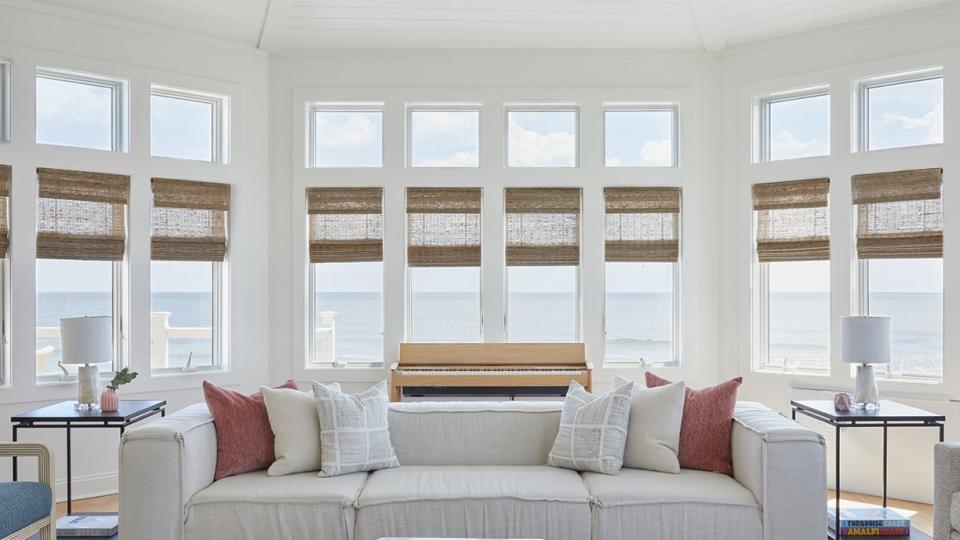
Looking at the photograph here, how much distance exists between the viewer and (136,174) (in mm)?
5051

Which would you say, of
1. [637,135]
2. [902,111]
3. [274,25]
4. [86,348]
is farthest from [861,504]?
[274,25]

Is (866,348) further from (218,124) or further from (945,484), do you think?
(218,124)

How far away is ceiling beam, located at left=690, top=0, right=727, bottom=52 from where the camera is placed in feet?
16.8

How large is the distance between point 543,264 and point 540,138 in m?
1.00

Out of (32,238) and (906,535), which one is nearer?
(906,535)

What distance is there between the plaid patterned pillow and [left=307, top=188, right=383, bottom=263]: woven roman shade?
2.62 meters

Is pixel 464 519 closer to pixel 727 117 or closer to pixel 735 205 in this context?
pixel 735 205

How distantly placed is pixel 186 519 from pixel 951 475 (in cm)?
327

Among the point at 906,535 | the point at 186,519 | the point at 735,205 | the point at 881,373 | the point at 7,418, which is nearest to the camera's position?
the point at 186,519

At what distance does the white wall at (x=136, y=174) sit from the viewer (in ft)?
15.2

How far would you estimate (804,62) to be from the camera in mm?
5270

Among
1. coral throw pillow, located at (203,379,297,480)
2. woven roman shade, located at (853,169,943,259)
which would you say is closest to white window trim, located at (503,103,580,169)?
woven roman shade, located at (853,169,943,259)

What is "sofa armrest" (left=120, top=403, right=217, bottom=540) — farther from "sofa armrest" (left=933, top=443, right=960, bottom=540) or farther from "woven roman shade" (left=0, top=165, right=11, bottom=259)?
"sofa armrest" (left=933, top=443, right=960, bottom=540)

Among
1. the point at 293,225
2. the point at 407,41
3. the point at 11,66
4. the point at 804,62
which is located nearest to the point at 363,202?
the point at 293,225
